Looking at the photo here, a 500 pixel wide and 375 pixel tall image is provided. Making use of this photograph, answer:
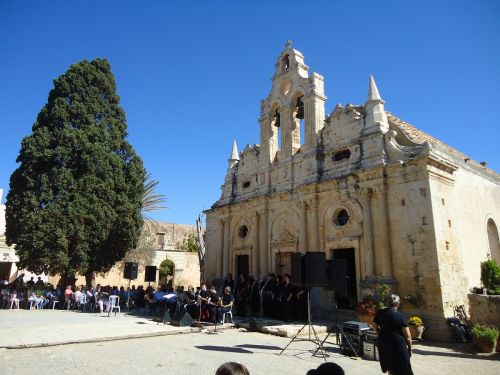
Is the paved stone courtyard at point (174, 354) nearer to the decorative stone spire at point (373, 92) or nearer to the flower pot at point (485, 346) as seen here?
the flower pot at point (485, 346)

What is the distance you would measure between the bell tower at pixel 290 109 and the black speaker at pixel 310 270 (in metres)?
8.29

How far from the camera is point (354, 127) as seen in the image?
14.9 m

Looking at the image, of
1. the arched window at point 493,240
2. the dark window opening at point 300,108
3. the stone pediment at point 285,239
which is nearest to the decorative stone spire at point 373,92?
the dark window opening at point 300,108

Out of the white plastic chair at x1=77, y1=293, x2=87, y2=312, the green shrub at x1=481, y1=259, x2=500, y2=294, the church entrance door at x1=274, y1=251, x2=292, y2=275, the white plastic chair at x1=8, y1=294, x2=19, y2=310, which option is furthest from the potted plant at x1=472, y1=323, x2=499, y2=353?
the white plastic chair at x1=8, y1=294, x2=19, y2=310

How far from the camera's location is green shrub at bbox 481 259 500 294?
1272 centimetres

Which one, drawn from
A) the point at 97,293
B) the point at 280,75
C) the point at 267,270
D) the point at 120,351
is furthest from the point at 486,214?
the point at 97,293

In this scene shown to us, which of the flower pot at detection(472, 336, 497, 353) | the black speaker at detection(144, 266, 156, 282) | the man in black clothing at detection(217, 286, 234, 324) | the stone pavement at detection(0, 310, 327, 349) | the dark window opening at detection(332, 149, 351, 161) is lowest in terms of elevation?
the flower pot at detection(472, 336, 497, 353)

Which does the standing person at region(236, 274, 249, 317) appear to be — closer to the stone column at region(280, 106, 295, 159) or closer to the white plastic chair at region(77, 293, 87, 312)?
the stone column at region(280, 106, 295, 159)

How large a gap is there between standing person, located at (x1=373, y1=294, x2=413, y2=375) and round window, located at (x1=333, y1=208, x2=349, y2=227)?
8750 millimetres

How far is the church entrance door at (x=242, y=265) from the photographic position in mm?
18703

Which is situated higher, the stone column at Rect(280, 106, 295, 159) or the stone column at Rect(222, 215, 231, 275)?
the stone column at Rect(280, 106, 295, 159)

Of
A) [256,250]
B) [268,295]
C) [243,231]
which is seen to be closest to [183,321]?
[268,295]

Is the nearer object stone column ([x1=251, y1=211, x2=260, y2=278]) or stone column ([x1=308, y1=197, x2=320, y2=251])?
stone column ([x1=308, y1=197, x2=320, y2=251])

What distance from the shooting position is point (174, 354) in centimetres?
792
